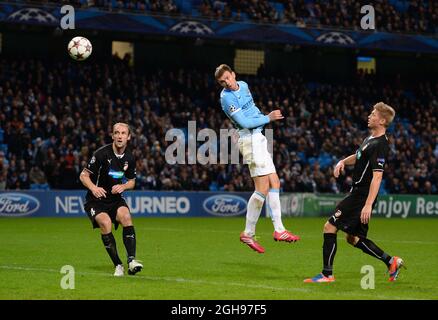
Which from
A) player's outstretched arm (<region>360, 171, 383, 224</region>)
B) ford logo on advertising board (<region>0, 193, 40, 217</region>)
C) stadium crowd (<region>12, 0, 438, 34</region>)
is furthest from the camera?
stadium crowd (<region>12, 0, 438, 34</region>)

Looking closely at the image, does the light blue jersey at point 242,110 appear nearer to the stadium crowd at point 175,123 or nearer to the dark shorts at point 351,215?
the dark shorts at point 351,215

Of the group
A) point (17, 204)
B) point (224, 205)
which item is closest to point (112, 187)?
point (17, 204)

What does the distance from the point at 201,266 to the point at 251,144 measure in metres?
2.00

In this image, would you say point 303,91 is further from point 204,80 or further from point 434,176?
point 434,176

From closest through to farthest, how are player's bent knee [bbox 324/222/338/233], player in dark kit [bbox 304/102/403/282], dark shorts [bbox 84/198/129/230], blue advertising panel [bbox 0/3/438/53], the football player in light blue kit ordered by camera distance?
1. player in dark kit [bbox 304/102/403/282]
2. player's bent knee [bbox 324/222/338/233]
3. dark shorts [bbox 84/198/129/230]
4. the football player in light blue kit
5. blue advertising panel [bbox 0/3/438/53]

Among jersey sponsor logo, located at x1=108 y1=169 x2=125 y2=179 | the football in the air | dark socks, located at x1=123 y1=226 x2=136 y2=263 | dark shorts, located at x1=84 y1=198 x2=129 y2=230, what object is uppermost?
the football in the air

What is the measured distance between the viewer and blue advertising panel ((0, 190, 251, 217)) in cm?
2653

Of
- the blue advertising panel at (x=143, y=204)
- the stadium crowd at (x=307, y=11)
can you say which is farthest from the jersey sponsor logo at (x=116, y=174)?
the stadium crowd at (x=307, y=11)

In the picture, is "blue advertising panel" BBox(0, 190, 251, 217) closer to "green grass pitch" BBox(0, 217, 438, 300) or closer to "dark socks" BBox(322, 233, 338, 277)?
"green grass pitch" BBox(0, 217, 438, 300)

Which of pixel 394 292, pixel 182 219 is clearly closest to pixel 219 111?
pixel 182 219

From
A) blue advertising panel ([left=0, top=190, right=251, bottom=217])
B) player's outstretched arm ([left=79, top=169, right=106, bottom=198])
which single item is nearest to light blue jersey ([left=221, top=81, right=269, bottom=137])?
player's outstretched arm ([left=79, top=169, right=106, bottom=198])

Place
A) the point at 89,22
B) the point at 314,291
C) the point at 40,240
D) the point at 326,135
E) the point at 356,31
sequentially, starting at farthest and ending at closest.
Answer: the point at 356,31 → the point at 326,135 → the point at 89,22 → the point at 40,240 → the point at 314,291

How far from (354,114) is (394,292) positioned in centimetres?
2882
